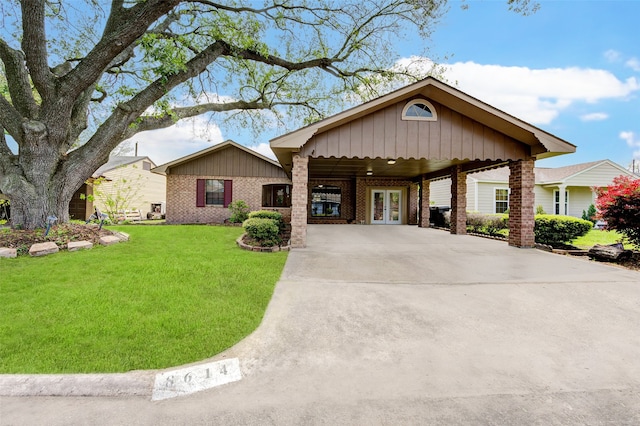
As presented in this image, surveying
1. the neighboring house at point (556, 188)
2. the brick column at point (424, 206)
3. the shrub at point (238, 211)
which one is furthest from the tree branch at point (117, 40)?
the neighboring house at point (556, 188)

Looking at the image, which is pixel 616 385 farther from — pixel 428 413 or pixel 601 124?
pixel 601 124

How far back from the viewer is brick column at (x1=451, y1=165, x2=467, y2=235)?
13.0m

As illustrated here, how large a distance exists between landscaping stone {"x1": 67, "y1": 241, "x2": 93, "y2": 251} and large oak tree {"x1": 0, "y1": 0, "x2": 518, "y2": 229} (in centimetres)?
178

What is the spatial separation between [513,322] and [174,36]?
12439 millimetres

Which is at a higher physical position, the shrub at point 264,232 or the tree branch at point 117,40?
the tree branch at point 117,40

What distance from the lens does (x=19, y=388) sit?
8.08ft

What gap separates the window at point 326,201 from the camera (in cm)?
1934

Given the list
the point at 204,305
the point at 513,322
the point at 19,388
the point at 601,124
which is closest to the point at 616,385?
the point at 513,322

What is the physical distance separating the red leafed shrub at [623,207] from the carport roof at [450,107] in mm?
1414

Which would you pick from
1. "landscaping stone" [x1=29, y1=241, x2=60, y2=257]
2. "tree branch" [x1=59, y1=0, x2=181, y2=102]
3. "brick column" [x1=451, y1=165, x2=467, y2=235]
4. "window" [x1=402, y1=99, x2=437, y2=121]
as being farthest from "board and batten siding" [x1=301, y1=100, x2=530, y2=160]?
"landscaping stone" [x1=29, y1=241, x2=60, y2=257]

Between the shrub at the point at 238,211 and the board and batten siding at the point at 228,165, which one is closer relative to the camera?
the shrub at the point at 238,211

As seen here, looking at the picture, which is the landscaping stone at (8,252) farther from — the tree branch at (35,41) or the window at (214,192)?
the window at (214,192)

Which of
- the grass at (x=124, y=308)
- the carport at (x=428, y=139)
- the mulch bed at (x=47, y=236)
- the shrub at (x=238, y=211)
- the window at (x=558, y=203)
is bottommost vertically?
the grass at (x=124, y=308)

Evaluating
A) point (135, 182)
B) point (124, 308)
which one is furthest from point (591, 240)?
point (135, 182)
